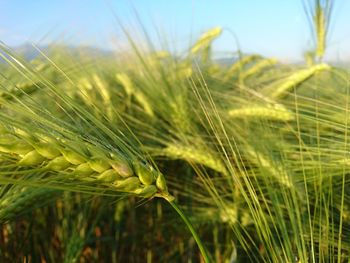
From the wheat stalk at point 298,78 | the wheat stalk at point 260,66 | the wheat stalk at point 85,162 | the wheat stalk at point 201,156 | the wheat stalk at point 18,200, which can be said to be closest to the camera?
the wheat stalk at point 85,162

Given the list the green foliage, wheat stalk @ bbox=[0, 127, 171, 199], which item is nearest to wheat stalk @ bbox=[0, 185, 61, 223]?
the green foliage

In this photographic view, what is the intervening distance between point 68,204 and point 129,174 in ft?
2.76

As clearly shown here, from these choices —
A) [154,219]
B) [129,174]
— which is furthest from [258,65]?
[129,174]

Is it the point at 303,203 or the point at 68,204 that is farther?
the point at 68,204

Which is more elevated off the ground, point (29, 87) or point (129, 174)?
point (29, 87)

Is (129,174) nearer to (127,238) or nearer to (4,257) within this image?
(4,257)

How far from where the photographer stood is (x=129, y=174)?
0.50 m

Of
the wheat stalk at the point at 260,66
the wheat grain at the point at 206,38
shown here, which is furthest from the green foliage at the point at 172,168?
the wheat stalk at the point at 260,66

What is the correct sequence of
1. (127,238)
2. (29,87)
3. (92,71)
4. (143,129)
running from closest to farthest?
(29,87) < (127,238) < (143,129) < (92,71)

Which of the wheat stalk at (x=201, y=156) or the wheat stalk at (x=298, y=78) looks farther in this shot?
the wheat stalk at (x=298, y=78)

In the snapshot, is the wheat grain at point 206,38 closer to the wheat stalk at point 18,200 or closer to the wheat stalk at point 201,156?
the wheat stalk at point 201,156

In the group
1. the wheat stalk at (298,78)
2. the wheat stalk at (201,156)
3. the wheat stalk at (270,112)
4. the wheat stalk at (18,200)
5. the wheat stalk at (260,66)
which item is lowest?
the wheat stalk at (18,200)

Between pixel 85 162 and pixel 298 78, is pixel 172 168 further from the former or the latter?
pixel 85 162

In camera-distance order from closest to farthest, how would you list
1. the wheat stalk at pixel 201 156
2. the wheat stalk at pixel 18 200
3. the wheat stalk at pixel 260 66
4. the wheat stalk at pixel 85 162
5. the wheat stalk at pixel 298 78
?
the wheat stalk at pixel 85 162
the wheat stalk at pixel 18 200
the wheat stalk at pixel 201 156
the wheat stalk at pixel 298 78
the wheat stalk at pixel 260 66
